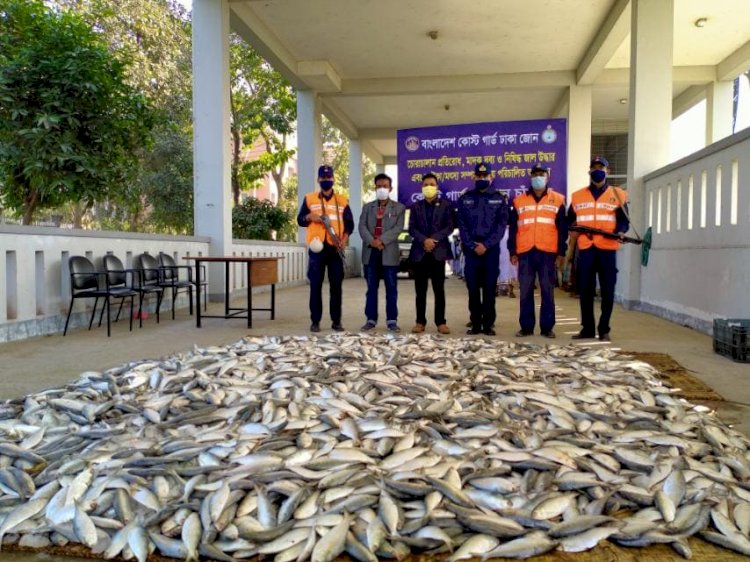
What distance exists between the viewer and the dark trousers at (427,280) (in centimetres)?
755

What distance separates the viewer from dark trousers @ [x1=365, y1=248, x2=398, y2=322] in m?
7.64

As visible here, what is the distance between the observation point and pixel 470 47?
1418 cm

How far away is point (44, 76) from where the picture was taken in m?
9.80

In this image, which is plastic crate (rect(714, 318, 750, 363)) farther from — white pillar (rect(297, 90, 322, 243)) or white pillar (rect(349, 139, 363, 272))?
white pillar (rect(349, 139, 363, 272))

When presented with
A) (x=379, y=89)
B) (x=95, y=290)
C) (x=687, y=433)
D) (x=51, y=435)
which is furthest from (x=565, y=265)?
(x=51, y=435)

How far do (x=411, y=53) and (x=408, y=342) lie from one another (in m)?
10.4

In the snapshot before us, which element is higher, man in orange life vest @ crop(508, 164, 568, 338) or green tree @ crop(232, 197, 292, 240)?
green tree @ crop(232, 197, 292, 240)

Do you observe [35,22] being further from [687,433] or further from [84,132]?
[687,433]

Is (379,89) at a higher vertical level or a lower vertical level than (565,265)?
higher

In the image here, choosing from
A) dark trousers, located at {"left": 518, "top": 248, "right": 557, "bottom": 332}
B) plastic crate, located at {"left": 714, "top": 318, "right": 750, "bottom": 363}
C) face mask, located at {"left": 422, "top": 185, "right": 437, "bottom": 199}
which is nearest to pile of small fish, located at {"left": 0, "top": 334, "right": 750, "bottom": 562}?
plastic crate, located at {"left": 714, "top": 318, "right": 750, "bottom": 363}

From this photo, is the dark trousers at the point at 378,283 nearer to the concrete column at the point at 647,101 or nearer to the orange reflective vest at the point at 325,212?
the orange reflective vest at the point at 325,212

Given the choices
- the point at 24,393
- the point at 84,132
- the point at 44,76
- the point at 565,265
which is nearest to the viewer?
the point at 24,393

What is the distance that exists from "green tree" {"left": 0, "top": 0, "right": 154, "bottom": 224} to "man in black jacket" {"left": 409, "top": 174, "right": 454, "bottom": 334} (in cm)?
602

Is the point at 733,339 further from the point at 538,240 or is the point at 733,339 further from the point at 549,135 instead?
the point at 549,135
